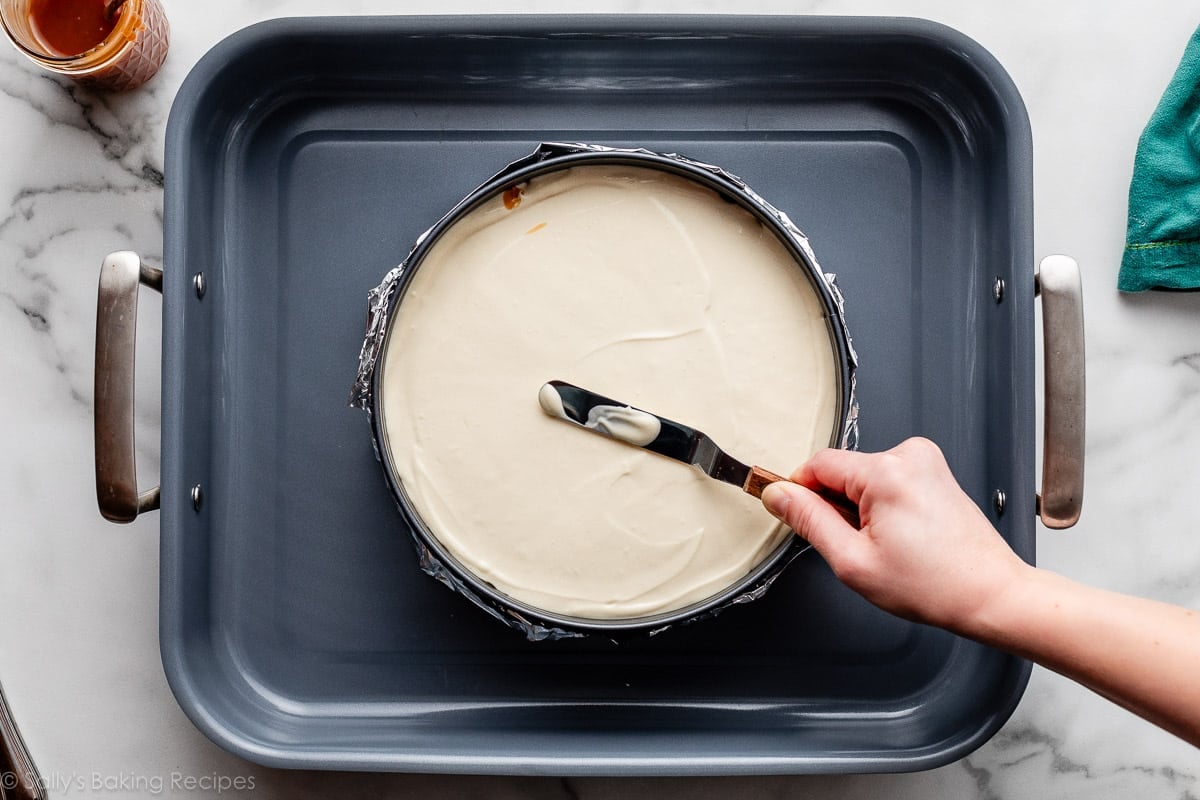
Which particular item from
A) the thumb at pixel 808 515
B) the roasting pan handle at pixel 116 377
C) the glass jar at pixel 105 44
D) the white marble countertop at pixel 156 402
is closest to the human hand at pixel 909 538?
the thumb at pixel 808 515

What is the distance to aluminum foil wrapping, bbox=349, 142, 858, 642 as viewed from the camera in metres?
0.87

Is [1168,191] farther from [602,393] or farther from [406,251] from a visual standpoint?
[406,251]

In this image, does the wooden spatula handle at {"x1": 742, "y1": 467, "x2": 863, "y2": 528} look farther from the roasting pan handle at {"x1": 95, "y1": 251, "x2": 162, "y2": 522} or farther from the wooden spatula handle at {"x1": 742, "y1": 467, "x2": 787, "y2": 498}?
the roasting pan handle at {"x1": 95, "y1": 251, "x2": 162, "y2": 522}

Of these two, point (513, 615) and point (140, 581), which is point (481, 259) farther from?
point (140, 581)

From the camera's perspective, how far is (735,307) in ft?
2.96

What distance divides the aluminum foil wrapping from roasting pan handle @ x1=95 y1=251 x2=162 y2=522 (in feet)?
0.68

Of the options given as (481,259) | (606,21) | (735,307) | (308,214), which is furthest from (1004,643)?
(308,214)

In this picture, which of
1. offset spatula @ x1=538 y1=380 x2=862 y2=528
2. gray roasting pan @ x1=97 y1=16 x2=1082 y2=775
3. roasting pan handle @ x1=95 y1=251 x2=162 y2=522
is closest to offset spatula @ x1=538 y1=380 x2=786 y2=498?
offset spatula @ x1=538 y1=380 x2=862 y2=528

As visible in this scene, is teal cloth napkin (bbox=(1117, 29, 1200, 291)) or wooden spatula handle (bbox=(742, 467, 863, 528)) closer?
wooden spatula handle (bbox=(742, 467, 863, 528))

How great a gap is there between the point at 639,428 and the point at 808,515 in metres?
0.17

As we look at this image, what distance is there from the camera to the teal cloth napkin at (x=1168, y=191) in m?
1.03

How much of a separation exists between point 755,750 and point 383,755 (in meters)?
0.37

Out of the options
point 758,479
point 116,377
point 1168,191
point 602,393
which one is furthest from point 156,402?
point 1168,191

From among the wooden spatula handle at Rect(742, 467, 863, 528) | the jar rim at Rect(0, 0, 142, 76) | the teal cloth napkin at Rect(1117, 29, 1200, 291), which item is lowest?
the wooden spatula handle at Rect(742, 467, 863, 528)
